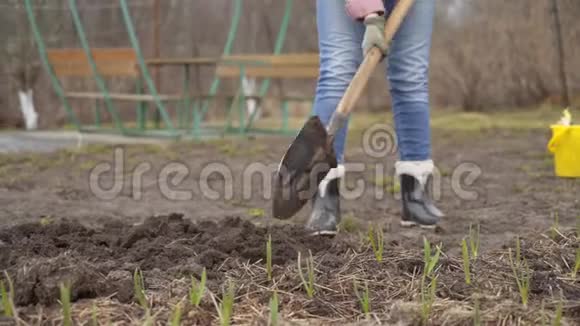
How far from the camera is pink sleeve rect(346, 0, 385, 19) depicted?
8.74 ft

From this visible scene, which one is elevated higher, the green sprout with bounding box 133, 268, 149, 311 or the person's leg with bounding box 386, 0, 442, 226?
the person's leg with bounding box 386, 0, 442, 226

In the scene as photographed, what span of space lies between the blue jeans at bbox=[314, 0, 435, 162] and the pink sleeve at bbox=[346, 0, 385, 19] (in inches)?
5.3

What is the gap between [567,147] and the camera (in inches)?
133

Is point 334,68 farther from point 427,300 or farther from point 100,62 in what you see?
point 100,62

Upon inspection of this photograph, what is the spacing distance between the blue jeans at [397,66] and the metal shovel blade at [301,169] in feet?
1.25

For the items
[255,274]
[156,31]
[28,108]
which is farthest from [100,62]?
[255,274]

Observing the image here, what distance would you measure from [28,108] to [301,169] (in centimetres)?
605

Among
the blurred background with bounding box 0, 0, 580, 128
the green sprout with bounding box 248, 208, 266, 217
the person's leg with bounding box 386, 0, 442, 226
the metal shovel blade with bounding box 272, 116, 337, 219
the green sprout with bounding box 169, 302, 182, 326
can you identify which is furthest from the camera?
the blurred background with bounding box 0, 0, 580, 128

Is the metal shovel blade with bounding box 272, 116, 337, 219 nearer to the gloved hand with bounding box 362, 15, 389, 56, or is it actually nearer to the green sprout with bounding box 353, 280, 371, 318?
the gloved hand with bounding box 362, 15, 389, 56

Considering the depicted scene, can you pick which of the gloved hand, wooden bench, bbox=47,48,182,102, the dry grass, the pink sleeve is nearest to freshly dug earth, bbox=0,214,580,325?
the dry grass

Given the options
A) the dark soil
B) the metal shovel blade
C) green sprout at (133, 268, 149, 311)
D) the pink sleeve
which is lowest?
green sprout at (133, 268, 149, 311)

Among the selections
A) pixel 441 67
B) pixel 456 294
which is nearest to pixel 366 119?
pixel 441 67

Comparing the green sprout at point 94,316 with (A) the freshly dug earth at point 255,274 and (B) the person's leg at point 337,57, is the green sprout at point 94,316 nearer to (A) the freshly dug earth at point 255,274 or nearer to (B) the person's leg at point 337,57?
(A) the freshly dug earth at point 255,274

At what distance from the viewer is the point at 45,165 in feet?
15.2
